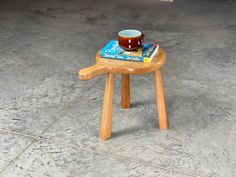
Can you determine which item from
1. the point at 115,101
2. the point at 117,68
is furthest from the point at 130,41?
the point at 115,101

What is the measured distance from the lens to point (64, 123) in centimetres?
213

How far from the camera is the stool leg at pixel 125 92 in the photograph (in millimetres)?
2149

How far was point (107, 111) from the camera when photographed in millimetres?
1911

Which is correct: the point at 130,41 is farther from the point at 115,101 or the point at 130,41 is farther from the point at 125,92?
the point at 115,101

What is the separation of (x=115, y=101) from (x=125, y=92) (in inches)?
6.7

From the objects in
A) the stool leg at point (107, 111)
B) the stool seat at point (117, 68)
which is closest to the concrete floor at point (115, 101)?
the stool leg at point (107, 111)

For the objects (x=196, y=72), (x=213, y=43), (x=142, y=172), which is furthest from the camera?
(x=213, y=43)

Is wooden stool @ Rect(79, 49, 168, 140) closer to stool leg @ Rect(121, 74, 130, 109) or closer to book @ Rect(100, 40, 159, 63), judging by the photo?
book @ Rect(100, 40, 159, 63)

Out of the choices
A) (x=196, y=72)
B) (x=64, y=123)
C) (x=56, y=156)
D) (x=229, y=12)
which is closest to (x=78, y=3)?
(x=229, y=12)

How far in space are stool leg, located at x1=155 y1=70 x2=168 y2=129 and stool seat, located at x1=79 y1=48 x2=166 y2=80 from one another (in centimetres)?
11

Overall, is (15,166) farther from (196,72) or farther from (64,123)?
(196,72)

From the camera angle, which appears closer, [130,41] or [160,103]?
[130,41]

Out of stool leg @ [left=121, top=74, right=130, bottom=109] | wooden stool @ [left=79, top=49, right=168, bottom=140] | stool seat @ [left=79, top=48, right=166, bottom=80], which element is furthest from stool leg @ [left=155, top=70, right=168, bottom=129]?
stool leg @ [left=121, top=74, right=130, bottom=109]

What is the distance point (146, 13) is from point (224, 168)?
8.58 feet
